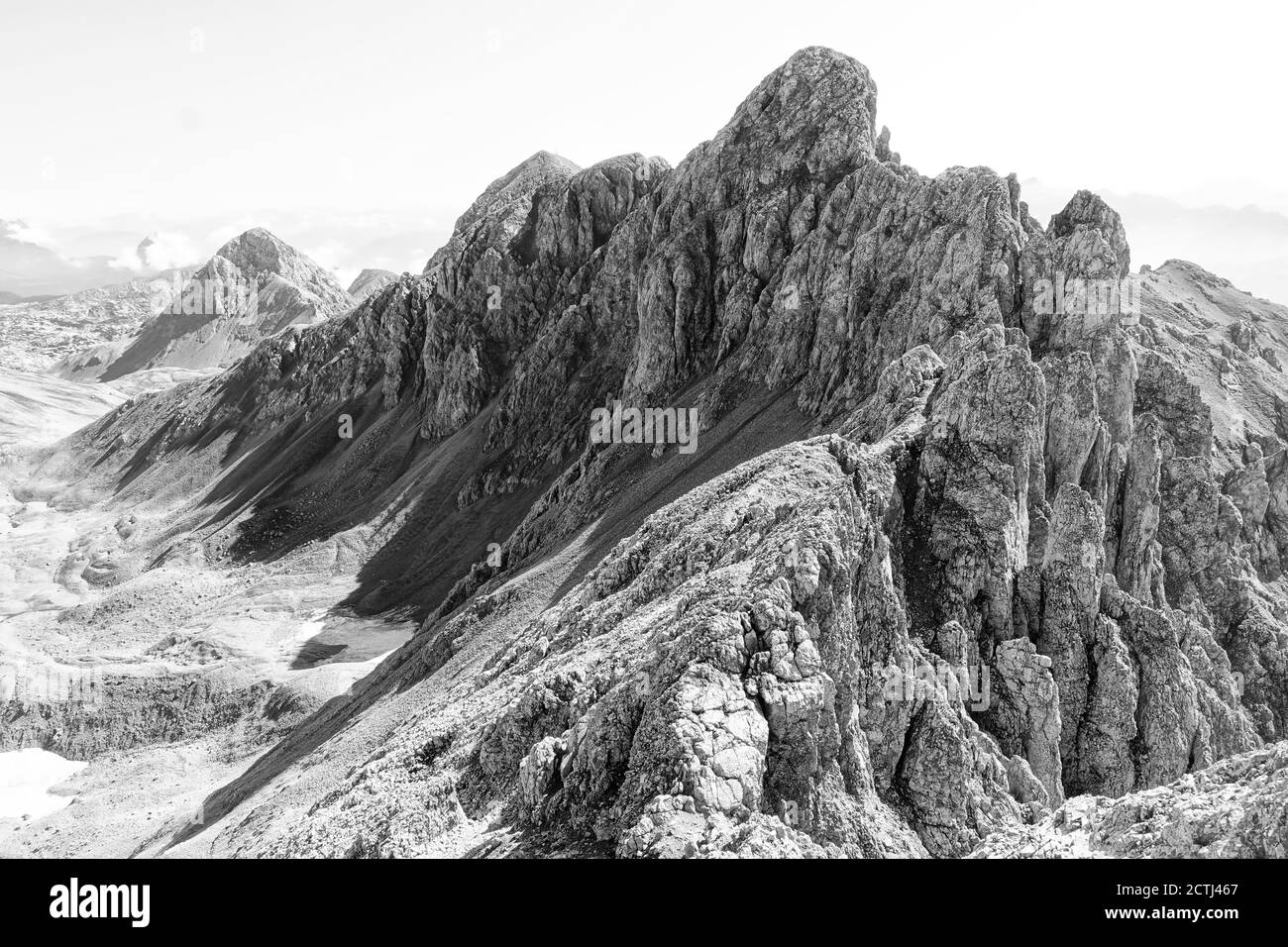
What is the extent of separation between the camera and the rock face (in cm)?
2792

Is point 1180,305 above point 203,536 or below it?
above

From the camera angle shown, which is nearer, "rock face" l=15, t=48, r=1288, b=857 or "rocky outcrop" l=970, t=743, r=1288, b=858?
"rocky outcrop" l=970, t=743, r=1288, b=858

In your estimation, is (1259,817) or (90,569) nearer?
(1259,817)

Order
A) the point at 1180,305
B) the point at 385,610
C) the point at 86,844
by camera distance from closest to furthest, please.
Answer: the point at 86,844 → the point at 385,610 → the point at 1180,305

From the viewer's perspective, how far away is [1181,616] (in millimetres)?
57094

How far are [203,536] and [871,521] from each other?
132m

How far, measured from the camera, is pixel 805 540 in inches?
1288

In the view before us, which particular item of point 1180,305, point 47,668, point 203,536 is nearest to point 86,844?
point 47,668

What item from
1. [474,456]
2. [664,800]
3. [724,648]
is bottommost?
[664,800]

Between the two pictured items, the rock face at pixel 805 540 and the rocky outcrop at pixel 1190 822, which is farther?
the rock face at pixel 805 540

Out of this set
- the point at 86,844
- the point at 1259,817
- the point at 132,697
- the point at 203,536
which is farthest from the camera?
the point at 203,536

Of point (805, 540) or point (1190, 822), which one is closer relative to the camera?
point (1190, 822)

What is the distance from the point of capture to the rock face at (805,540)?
91.6 ft

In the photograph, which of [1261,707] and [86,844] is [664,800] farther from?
[86,844]
